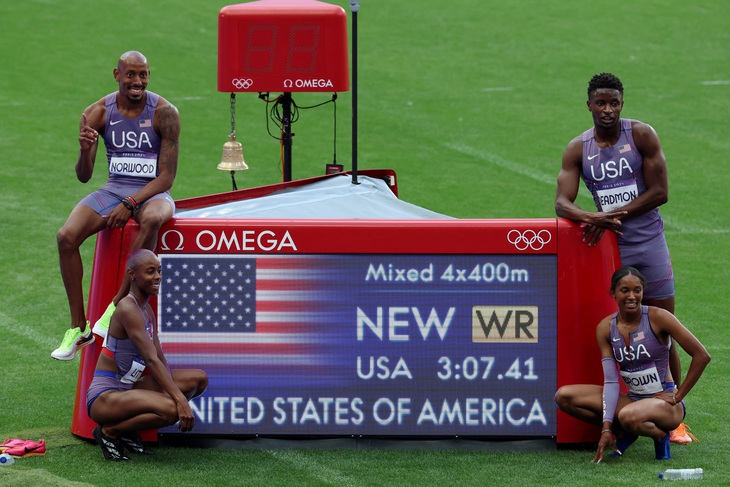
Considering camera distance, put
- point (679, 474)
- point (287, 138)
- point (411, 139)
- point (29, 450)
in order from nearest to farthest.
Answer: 1. point (679, 474)
2. point (29, 450)
3. point (287, 138)
4. point (411, 139)

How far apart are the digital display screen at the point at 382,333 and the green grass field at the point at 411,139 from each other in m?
0.26

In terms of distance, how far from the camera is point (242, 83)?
35.9 feet

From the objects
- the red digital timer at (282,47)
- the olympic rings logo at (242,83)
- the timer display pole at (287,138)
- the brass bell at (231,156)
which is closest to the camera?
the red digital timer at (282,47)

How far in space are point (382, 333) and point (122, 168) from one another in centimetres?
189

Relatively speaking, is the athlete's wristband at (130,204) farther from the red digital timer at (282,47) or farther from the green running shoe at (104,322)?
the red digital timer at (282,47)

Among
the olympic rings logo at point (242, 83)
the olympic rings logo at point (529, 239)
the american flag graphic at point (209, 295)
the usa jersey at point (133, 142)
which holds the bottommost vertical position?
the american flag graphic at point (209, 295)

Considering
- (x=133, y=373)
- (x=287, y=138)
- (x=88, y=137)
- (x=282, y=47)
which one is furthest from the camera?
(x=287, y=138)

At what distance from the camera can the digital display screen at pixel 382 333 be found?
7719mm

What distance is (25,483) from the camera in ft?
22.9

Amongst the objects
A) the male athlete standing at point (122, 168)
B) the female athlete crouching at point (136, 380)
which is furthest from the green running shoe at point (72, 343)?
the female athlete crouching at point (136, 380)

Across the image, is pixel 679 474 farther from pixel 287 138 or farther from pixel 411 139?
pixel 411 139

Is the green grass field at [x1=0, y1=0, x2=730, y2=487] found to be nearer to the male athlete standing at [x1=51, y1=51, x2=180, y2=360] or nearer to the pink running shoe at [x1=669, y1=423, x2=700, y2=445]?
the pink running shoe at [x1=669, y1=423, x2=700, y2=445]

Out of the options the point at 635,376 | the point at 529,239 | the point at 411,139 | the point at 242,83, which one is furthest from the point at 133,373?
the point at 411,139

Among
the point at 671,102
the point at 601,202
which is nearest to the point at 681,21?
the point at 671,102
